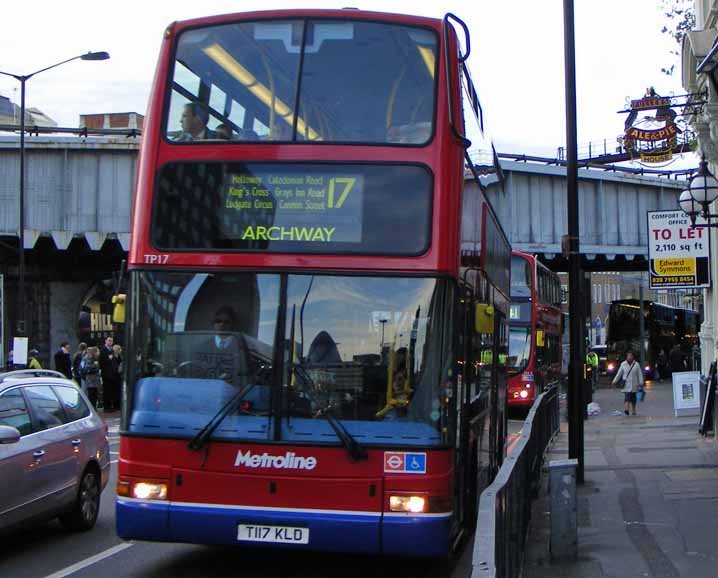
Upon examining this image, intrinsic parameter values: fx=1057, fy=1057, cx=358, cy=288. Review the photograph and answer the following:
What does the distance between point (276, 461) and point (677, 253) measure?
14.7m

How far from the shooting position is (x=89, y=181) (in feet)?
119

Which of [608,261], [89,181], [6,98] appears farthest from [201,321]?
[6,98]

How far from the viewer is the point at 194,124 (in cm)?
825

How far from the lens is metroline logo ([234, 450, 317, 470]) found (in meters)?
7.53

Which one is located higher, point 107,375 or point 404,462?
point 404,462

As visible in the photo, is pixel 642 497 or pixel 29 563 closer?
pixel 29 563

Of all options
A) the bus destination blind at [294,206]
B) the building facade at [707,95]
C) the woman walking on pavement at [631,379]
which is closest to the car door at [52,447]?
the bus destination blind at [294,206]

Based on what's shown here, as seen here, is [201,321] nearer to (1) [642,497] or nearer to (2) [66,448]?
(2) [66,448]

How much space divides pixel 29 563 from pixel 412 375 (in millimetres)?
3928

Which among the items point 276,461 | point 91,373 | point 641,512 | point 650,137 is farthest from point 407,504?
point 91,373

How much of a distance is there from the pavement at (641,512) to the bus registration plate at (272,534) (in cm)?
229

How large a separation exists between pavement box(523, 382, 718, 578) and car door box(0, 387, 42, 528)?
4.35 metres

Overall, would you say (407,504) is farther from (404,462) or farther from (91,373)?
(91,373)

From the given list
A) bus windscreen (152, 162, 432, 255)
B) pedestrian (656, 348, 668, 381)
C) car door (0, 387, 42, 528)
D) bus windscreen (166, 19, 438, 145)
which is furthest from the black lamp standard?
pedestrian (656, 348, 668, 381)
